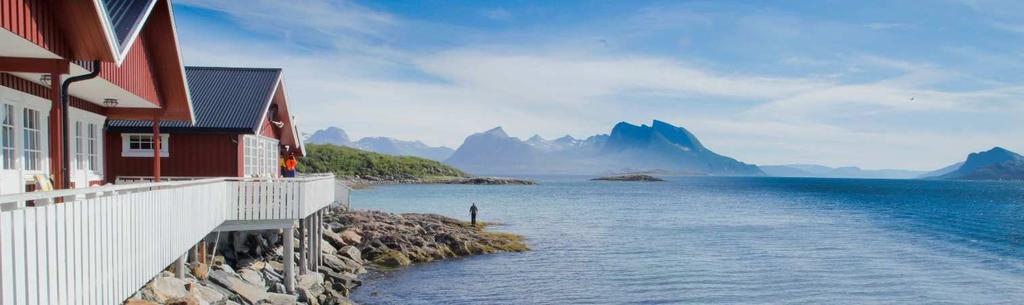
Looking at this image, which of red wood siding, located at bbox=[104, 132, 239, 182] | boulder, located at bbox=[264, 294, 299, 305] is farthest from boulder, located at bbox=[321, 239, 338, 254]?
boulder, located at bbox=[264, 294, 299, 305]

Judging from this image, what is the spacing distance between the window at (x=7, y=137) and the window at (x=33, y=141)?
789 millimetres

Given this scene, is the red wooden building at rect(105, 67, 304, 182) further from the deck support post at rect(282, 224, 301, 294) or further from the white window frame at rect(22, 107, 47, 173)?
the white window frame at rect(22, 107, 47, 173)

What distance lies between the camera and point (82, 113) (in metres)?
19.0

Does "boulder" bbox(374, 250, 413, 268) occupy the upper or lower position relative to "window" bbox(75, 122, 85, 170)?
lower

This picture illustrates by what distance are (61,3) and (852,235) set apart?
52148 millimetres

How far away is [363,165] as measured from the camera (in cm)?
17300

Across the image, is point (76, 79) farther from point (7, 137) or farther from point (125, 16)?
point (7, 137)

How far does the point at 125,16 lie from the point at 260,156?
16.5 meters

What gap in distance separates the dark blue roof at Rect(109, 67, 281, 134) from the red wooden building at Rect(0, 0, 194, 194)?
3479 mm

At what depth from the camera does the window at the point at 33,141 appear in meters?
15.1

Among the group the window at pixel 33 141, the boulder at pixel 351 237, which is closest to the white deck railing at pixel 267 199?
the window at pixel 33 141

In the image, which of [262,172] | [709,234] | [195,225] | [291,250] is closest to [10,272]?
[195,225]

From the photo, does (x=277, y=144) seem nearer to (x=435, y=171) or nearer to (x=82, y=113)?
(x=82, y=113)

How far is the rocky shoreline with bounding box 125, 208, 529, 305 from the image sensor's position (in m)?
17.0
